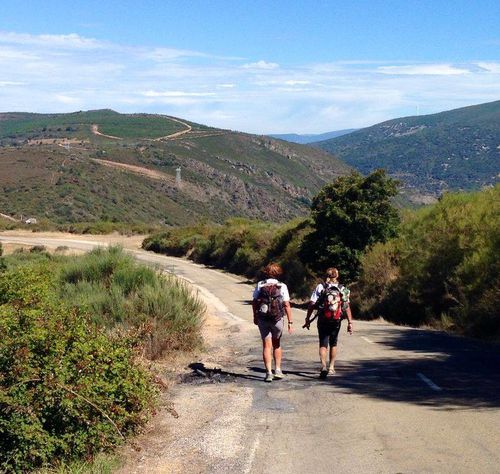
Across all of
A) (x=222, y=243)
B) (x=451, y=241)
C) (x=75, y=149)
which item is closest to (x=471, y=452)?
(x=451, y=241)

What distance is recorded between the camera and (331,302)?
11805 mm

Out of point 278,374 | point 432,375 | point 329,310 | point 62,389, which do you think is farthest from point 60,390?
→ point 432,375

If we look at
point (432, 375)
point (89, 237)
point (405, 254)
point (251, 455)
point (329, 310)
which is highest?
point (329, 310)

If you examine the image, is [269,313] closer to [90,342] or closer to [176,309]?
[176,309]

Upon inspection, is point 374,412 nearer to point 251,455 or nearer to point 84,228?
point 251,455

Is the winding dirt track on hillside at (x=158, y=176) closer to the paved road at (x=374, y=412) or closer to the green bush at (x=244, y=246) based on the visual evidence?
the green bush at (x=244, y=246)

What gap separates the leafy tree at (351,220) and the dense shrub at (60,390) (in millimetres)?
24390

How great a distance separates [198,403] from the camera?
10031 millimetres

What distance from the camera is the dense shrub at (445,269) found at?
63.0 feet

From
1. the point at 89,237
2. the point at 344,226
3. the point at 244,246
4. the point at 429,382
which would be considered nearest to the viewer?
the point at 429,382

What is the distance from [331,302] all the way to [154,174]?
10220 cm

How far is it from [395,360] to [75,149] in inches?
4475

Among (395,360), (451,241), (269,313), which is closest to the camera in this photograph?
(269,313)

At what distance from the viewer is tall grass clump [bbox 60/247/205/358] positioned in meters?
13.5
